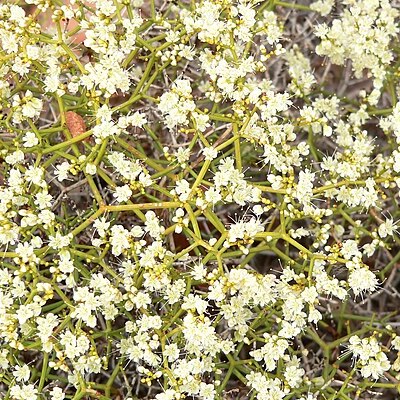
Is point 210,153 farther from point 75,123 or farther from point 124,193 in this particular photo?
point 75,123

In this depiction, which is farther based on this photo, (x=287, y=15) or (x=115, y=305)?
(x=287, y=15)

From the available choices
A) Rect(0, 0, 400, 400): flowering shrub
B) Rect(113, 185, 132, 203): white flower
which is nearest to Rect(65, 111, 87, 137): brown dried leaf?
Rect(0, 0, 400, 400): flowering shrub

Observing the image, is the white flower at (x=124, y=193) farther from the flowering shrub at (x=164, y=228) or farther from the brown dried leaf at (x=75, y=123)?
the brown dried leaf at (x=75, y=123)

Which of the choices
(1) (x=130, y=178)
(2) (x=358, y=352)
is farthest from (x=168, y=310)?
(2) (x=358, y=352)

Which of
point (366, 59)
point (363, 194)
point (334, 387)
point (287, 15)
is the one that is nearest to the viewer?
point (363, 194)

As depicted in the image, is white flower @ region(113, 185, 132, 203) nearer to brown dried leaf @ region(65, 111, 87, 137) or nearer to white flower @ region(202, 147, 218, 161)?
white flower @ region(202, 147, 218, 161)

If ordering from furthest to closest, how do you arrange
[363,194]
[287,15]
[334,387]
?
[287,15] → [334,387] → [363,194]

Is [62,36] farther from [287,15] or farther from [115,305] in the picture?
[287,15]

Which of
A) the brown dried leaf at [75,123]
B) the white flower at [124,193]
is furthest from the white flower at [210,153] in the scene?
the brown dried leaf at [75,123]

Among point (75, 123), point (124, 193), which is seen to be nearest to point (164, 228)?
point (124, 193)

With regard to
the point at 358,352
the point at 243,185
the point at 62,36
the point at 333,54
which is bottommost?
the point at 358,352

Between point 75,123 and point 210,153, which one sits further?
point 75,123
